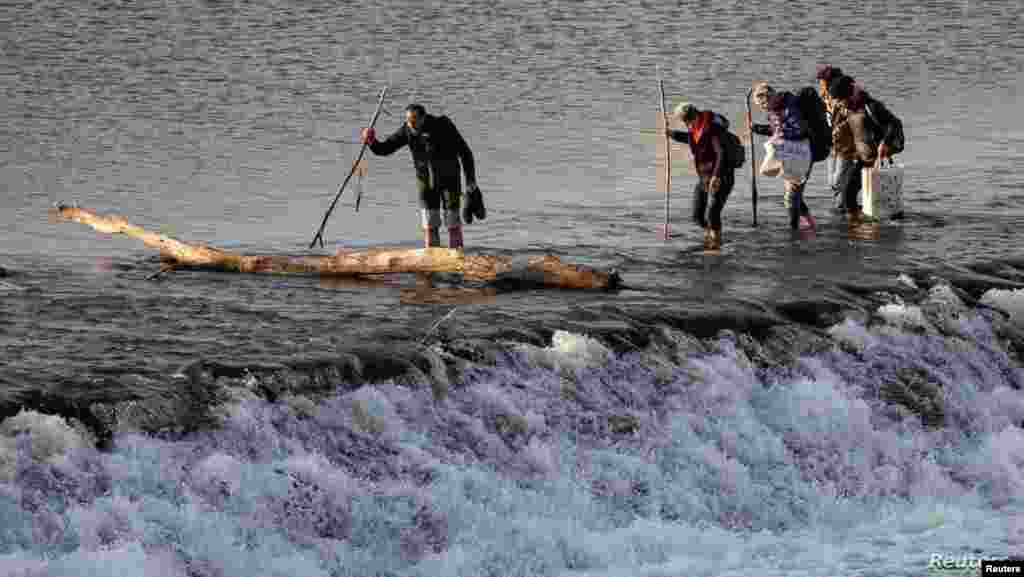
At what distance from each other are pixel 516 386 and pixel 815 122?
7957mm

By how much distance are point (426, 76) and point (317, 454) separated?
2766 cm

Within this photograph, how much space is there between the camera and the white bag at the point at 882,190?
84.8 feet

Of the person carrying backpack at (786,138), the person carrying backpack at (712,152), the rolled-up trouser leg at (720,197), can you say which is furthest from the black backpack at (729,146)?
the person carrying backpack at (786,138)

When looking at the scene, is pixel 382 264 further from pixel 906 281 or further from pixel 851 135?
pixel 851 135

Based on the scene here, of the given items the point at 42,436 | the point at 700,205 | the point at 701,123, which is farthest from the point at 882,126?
the point at 42,436

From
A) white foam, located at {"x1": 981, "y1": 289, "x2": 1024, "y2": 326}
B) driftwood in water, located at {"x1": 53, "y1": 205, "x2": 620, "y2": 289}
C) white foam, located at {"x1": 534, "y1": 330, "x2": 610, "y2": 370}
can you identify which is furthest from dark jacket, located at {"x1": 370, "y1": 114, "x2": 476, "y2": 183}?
white foam, located at {"x1": 981, "y1": 289, "x2": 1024, "y2": 326}

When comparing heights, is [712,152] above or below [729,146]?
below

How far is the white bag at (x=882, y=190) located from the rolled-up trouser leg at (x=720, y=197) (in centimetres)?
291

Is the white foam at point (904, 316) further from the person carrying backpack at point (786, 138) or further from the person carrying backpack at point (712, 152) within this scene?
the person carrying backpack at point (786, 138)

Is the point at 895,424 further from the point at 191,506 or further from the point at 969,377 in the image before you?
the point at 191,506

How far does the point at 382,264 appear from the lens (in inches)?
872

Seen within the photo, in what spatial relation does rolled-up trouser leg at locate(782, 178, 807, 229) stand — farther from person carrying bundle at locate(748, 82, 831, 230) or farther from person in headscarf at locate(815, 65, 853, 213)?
person in headscarf at locate(815, 65, 853, 213)

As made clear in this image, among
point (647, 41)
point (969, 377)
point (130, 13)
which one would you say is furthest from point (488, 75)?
point (969, 377)

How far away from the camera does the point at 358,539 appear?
15.8 m
